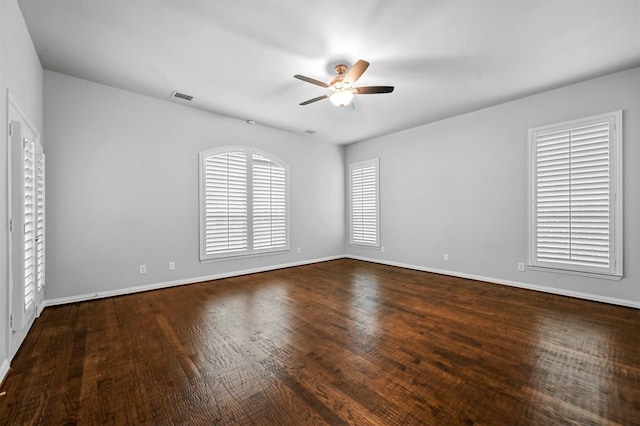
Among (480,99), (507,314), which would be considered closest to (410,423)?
(507,314)

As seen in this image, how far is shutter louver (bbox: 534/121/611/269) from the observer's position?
11.5 ft

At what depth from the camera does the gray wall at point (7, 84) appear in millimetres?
1976

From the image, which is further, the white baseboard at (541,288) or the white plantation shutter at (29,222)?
the white baseboard at (541,288)

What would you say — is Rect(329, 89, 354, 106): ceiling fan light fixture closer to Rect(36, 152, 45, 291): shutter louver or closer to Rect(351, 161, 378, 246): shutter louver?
Rect(36, 152, 45, 291): shutter louver

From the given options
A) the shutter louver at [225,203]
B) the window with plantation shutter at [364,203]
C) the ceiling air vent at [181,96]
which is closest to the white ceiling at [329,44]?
the ceiling air vent at [181,96]

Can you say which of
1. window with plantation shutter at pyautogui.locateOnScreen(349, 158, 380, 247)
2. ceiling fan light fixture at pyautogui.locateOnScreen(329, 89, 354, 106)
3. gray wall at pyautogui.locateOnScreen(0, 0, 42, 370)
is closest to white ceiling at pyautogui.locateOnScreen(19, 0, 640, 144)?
gray wall at pyautogui.locateOnScreen(0, 0, 42, 370)

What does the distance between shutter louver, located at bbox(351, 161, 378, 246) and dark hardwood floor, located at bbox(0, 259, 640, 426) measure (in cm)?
292

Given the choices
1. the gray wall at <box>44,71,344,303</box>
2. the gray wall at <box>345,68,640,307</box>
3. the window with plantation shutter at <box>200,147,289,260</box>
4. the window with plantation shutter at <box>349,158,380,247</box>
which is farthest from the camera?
the window with plantation shutter at <box>349,158,380,247</box>

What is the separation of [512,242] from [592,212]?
1015 mm

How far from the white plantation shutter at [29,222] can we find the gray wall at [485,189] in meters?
5.46

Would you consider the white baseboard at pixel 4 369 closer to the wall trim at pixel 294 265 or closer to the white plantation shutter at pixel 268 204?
the wall trim at pixel 294 265

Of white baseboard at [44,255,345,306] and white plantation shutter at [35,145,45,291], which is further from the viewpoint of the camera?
white baseboard at [44,255,345,306]

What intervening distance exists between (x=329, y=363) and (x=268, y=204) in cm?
381

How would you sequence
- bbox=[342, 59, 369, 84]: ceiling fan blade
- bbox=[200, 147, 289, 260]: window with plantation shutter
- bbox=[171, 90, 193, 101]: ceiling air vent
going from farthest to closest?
bbox=[200, 147, 289, 260]: window with plantation shutter → bbox=[171, 90, 193, 101]: ceiling air vent → bbox=[342, 59, 369, 84]: ceiling fan blade
